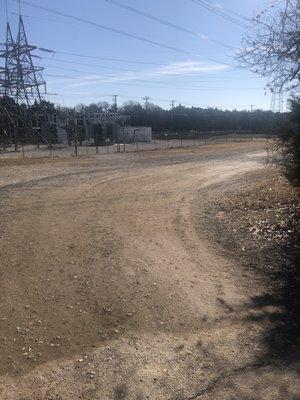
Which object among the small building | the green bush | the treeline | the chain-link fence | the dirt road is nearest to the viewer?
the dirt road

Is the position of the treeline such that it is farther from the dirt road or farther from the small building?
the dirt road

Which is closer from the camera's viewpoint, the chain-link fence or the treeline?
the chain-link fence

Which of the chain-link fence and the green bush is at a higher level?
the green bush

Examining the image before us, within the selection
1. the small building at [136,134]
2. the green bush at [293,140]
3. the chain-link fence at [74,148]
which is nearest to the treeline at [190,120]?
the chain-link fence at [74,148]

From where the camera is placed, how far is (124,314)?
617 centimetres

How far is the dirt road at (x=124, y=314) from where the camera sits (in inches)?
184

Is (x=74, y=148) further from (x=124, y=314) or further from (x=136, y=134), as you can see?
(x=124, y=314)

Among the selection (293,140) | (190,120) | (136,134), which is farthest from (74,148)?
(190,120)

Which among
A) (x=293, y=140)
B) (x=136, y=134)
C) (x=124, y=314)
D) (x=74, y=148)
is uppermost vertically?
(x=293, y=140)

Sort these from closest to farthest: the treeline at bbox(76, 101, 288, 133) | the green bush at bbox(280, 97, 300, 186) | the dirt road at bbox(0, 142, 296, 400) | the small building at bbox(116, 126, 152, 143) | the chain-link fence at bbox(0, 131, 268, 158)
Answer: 1. the dirt road at bbox(0, 142, 296, 400)
2. the green bush at bbox(280, 97, 300, 186)
3. the chain-link fence at bbox(0, 131, 268, 158)
4. the small building at bbox(116, 126, 152, 143)
5. the treeline at bbox(76, 101, 288, 133)

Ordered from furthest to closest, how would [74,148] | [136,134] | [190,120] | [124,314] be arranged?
[190,120]
[136,134]
[74,148]
[124,314]

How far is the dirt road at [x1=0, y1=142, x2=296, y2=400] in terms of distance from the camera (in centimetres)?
468

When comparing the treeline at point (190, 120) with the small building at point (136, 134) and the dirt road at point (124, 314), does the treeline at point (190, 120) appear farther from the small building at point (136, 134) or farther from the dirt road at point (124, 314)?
the dirt road at point (124, 314)

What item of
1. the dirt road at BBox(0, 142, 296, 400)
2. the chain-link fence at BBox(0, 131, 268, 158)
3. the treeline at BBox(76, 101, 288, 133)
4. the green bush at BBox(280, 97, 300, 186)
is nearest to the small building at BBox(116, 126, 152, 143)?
the chain-link fence at BBox(0, 131, 268, 158)
